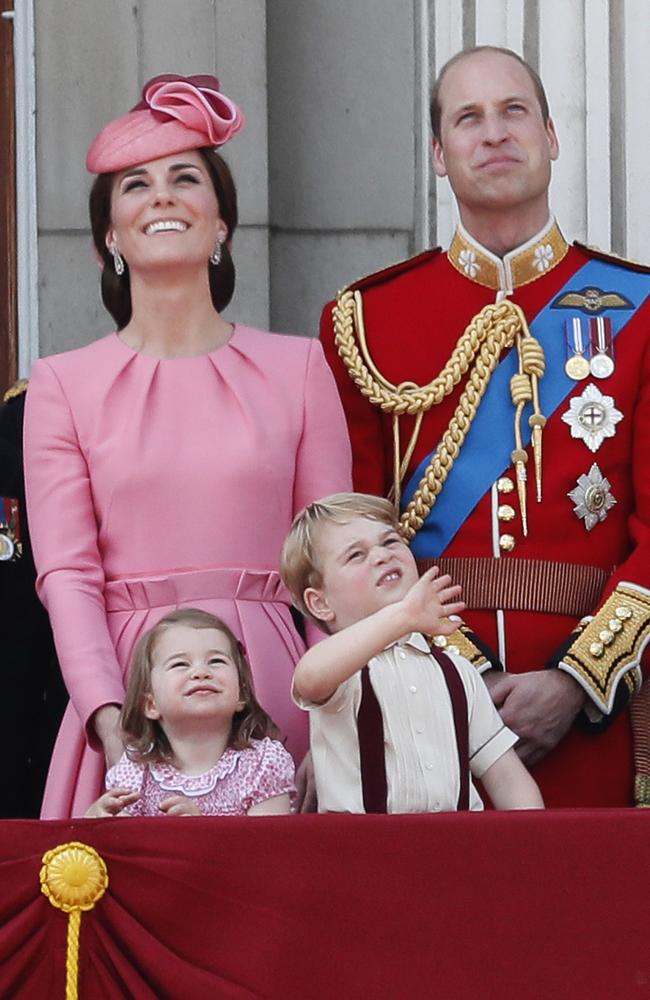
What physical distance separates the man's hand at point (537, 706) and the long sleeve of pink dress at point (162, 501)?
0.30m

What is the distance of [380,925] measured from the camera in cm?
296

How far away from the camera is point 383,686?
3334 mm

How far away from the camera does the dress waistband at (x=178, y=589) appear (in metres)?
3.69

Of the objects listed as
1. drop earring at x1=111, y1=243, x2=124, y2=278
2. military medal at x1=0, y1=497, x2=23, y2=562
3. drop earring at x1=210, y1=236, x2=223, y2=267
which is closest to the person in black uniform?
military medal at x1=0, y1=497, x2=23, y2=562

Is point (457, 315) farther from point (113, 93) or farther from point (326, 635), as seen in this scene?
point (113, 93)

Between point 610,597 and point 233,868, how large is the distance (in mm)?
1036

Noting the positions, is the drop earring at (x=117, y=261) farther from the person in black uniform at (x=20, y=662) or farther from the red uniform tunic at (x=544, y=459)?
the red uniform tunic at (x=544, y=459)

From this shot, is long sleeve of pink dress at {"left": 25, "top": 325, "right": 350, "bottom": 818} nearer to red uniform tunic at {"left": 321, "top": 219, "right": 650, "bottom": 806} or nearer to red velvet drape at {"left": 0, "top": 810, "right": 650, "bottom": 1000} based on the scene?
red uniform tunic at {"left": 321, "top": 219, "right": 650, "bottom": 806}

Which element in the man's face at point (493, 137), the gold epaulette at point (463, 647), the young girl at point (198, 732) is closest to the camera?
the young girl at point (198, 732)

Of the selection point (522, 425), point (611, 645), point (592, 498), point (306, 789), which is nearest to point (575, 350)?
point (522, 425)

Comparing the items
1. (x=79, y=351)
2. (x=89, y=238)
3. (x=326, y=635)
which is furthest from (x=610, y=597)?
(x=89, y=238)

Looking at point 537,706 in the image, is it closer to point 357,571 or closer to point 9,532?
point 357,571

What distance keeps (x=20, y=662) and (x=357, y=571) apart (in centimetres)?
74

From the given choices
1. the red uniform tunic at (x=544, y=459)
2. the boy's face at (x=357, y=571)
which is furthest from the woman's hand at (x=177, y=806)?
the red uniform tunic at (x=544, y=459)
